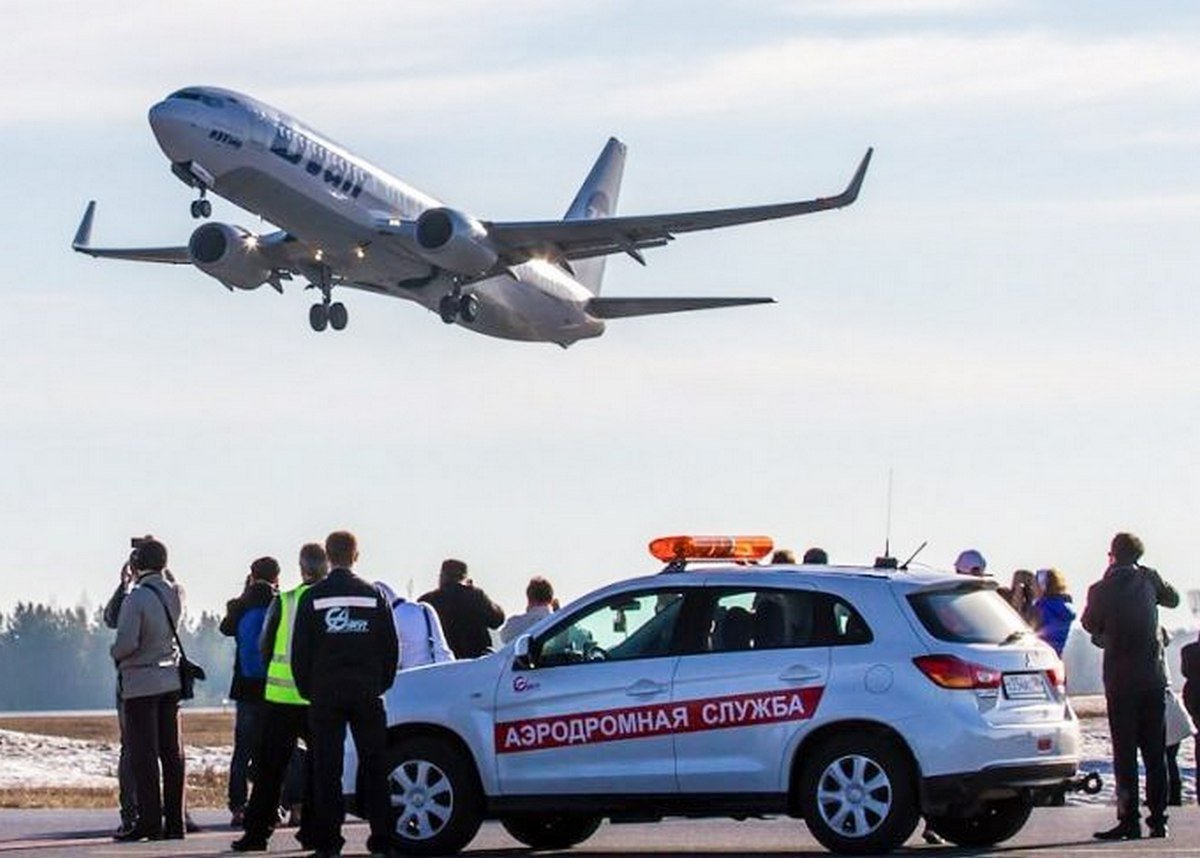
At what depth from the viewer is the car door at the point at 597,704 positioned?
16203 millimetres

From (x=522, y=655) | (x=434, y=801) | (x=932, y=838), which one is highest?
(x=522, y=655)

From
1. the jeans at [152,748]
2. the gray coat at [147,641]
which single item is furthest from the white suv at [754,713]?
the jeans at [152,748]

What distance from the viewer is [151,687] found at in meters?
18.6

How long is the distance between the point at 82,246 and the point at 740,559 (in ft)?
139

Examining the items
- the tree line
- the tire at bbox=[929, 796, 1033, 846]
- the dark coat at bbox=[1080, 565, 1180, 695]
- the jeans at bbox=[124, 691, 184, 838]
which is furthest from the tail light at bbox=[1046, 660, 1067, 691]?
the tree line

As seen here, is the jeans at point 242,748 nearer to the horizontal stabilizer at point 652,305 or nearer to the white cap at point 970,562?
the white cap at point 970,562

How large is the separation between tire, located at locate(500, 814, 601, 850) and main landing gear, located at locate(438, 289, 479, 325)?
105 feet

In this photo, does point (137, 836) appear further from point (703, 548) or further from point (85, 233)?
point (85, 233)

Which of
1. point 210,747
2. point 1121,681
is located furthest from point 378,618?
point 210,747

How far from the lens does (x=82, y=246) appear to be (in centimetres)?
5762

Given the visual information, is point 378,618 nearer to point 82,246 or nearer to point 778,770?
point 778,770

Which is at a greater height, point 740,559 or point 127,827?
point 740,559

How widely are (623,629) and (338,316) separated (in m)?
33.4

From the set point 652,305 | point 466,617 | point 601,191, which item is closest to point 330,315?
point 652,305
